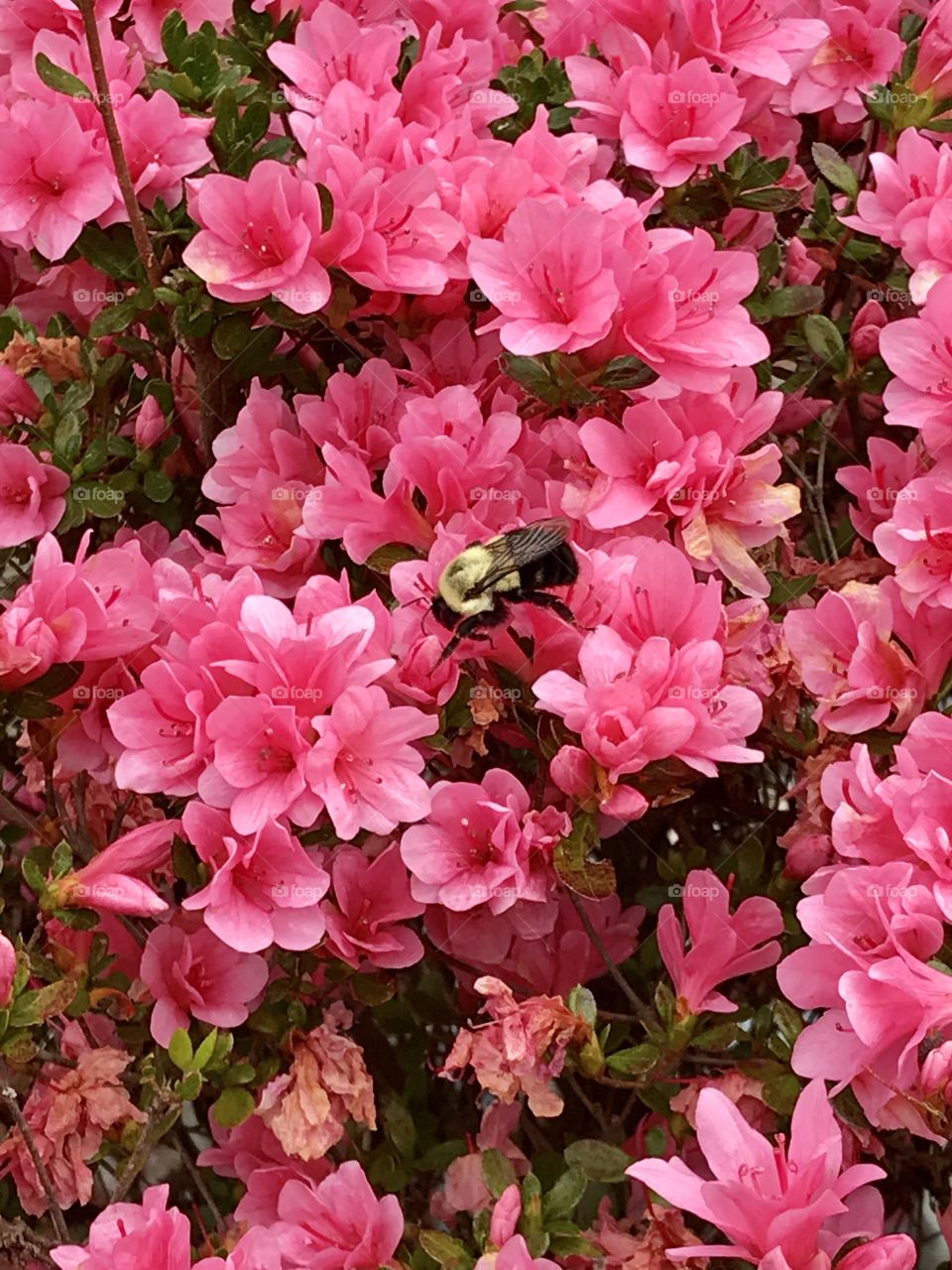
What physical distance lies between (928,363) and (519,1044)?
620 millimetres

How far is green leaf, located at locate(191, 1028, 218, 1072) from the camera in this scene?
100 centimetres

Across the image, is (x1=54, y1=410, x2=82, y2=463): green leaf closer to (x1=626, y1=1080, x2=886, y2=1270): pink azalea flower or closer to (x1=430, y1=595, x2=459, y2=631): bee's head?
(x1=430, y1=595, x2=459, y2=631): bee's head

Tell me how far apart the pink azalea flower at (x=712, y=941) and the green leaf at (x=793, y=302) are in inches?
20.6

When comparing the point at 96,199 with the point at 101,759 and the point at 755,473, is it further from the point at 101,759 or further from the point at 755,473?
the point at 755,473

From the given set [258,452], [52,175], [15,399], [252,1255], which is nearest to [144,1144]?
[252,1255]

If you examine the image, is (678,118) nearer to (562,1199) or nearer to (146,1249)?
(562,1199)

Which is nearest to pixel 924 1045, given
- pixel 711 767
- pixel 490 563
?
pixel 711 767

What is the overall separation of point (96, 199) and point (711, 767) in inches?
27.2

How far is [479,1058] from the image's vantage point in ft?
3.43

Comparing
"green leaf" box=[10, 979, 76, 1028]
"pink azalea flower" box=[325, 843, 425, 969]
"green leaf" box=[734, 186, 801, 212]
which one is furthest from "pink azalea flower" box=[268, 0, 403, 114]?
"green leaf" box=[10, 979, 76, 1028]

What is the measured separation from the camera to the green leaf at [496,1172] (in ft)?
3.47

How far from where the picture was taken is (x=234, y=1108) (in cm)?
108

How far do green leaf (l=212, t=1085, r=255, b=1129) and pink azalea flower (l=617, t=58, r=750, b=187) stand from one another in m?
0.83

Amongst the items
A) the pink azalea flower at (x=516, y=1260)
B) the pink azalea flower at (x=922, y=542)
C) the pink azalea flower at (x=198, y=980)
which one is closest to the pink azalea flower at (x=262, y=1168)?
the pink azalea flower at (x=198, y=980)
